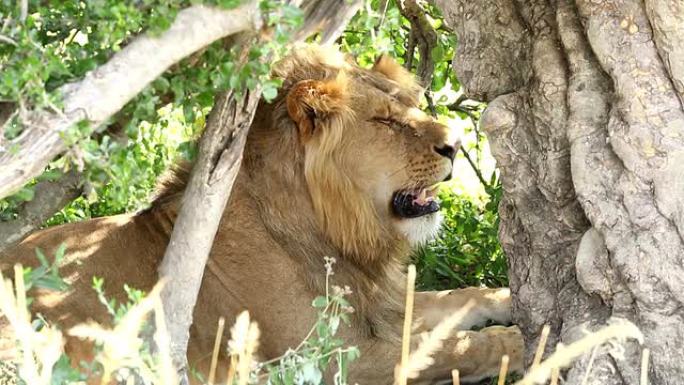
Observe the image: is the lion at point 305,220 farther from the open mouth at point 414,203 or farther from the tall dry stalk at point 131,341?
the tall dry stalk at point 131,341

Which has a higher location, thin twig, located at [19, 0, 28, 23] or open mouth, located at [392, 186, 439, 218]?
thin twig, located at [19, 0, 28, 23]

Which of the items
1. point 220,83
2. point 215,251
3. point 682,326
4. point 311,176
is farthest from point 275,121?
point 682,326

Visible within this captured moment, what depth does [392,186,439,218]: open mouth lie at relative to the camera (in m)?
5.19

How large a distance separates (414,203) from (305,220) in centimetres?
47

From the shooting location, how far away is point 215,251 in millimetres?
5164

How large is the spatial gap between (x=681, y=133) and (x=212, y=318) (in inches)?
82.1

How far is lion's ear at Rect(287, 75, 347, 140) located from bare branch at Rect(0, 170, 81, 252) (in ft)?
3.36

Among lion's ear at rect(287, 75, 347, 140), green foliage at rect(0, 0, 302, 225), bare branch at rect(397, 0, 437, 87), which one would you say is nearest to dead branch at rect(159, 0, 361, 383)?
green foliage at rect(0, 0, 302, 225)

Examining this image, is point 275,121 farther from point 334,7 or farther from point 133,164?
point 133,164

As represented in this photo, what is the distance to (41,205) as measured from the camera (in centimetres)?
441

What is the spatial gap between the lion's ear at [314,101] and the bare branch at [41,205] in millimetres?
1024

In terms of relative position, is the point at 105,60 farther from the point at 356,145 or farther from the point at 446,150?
the point at 446,150

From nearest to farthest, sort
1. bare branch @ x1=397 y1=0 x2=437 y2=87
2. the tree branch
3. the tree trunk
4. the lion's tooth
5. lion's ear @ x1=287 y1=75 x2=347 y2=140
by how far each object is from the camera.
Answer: the tree branch
the tree trunk
lion's ear @ x1=287 y1=75 x2=347 y2=140
the lion's tooth
bare branch @ x1=397 y1=0 x2=437 y2=87

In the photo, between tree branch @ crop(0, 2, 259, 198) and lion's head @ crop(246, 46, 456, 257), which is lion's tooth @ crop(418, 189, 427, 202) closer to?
lion's head @ crop(246, 46, 456, 257)
